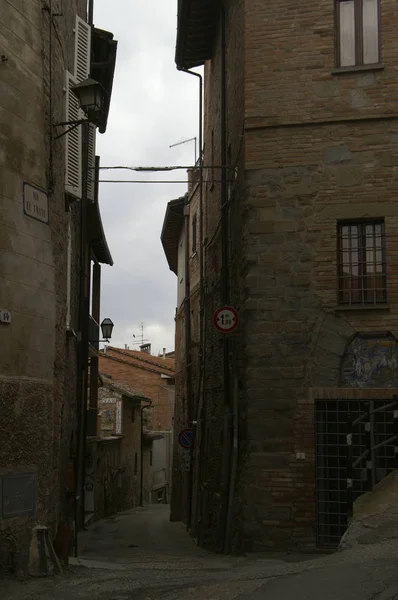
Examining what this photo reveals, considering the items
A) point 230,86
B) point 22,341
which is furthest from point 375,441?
point 230,86

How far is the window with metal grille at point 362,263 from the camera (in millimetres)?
12508

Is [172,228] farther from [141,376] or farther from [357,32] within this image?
[141,376]

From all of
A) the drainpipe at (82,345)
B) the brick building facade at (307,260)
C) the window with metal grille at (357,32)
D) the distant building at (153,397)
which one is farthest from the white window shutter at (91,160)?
the distant building at (153,397)

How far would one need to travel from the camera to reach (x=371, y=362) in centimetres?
1221

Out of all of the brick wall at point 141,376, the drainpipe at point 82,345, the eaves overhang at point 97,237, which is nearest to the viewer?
the drainpipe at point 82,345

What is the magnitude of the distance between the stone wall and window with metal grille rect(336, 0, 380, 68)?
187 inches

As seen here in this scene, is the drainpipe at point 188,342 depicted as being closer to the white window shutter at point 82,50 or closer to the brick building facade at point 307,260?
the brick building facade at point 307,260

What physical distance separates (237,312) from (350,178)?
286 cm

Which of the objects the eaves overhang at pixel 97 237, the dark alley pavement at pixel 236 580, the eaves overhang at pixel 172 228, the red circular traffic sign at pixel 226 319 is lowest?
the dark alley pavement at pixel 236 580

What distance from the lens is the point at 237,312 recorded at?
547 inches

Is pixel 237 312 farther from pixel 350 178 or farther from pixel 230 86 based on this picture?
pixel 230 86

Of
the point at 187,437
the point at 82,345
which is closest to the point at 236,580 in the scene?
the point at 82,345

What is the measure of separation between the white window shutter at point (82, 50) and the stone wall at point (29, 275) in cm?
251

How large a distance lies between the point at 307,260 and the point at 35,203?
452 centimetres
